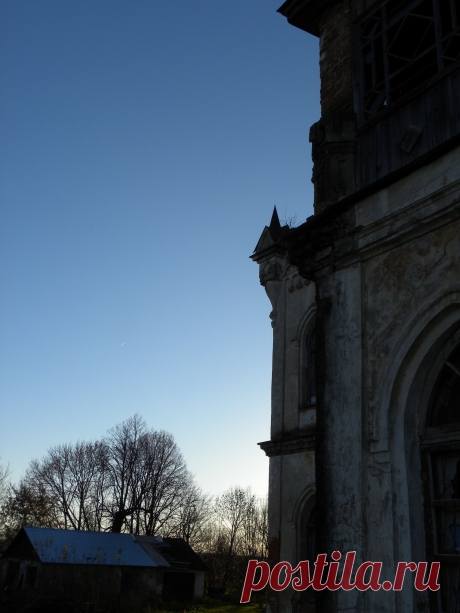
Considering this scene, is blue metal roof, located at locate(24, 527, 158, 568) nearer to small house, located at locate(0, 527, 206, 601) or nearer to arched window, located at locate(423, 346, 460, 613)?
small house, located at locate(0, 527, 206, 601)

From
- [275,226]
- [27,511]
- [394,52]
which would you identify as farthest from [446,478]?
[27,511]

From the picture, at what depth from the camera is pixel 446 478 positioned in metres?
4.75

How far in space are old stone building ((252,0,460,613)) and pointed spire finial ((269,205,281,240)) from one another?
9.74 m

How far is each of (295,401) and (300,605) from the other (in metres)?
4.79

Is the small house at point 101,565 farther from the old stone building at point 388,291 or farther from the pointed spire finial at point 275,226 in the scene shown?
the old stone building at point 388,291

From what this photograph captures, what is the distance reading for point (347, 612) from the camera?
15.9 feet

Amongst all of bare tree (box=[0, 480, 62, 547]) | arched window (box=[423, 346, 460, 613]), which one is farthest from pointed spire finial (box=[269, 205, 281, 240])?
bare tree (box=[0, 480, 62, 547])

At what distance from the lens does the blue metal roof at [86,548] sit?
23.2m

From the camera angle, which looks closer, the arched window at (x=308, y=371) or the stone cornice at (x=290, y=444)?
the stone cornice at (x=290, y=444)

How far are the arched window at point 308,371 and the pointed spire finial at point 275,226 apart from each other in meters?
3.88

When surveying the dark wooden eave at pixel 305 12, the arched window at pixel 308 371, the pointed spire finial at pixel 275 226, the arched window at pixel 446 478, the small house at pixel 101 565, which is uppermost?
the pointed spire finial at pixel 275 226

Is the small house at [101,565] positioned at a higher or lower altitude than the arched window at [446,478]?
lower

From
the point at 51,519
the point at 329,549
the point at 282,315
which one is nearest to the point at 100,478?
the point at 51,519

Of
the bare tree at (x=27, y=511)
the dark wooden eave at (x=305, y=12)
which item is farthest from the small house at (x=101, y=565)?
the dark wooden eave at (x=305, y=12)
